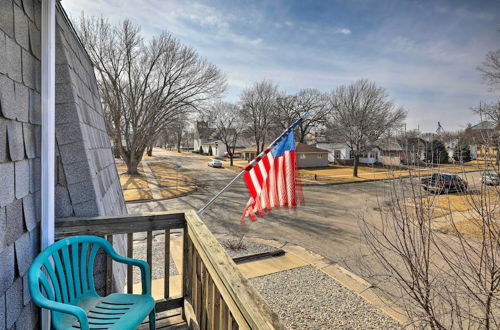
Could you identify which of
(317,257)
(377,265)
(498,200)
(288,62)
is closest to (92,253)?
(498,200)

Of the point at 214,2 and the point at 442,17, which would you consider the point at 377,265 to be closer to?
the point at 442,17

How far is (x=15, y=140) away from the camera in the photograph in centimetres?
154

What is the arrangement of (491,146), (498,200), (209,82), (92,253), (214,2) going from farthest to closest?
(209,82), (214,2), (491,146), (498,200), (92,253)

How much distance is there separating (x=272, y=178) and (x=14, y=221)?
131 inches

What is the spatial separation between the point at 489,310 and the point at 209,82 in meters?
20.3

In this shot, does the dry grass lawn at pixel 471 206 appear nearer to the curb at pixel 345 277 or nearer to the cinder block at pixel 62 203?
the curb at pixel 345 277

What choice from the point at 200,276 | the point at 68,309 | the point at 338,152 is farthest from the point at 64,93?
the point at 338,152

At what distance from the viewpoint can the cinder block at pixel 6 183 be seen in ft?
4.55

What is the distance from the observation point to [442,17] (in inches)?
95.5

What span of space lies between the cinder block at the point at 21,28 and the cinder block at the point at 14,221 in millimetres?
1006

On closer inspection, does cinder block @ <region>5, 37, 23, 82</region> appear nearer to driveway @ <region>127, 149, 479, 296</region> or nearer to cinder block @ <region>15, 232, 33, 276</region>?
cinder block @ <region>15, 232, 33, 276</region>

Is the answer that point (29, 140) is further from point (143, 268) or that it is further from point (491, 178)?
point (491, 178)

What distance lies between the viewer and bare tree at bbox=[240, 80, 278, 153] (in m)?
31.3

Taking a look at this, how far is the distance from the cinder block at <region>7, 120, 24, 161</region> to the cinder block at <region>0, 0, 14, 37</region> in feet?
1.73
